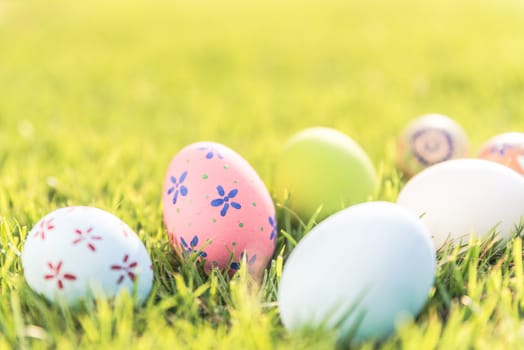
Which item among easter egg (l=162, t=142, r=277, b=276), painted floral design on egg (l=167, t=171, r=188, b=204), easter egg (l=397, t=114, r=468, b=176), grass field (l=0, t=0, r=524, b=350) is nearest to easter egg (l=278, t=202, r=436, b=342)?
grass field (l=0, t=0, r=524, b=350)

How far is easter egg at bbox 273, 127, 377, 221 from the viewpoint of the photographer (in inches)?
86.4

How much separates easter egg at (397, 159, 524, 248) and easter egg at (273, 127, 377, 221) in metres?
0.32

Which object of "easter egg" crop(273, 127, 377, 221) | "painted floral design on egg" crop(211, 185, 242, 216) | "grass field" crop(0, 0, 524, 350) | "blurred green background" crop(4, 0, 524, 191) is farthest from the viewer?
"blurred green background" crop(4, 0, 524, 191)

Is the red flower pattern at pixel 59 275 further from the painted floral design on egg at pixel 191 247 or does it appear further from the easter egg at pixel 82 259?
the painted floral design on egg at pixel 191 247

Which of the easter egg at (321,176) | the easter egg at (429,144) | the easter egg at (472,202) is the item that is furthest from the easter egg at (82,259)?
the easter egg at (429,144)

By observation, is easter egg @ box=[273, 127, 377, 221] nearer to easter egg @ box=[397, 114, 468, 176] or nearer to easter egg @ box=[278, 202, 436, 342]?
easter egg @ box=[397, 114, 468, 176]

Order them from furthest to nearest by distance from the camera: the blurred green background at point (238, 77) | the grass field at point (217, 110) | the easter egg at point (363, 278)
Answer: the blurred green background at point (238, 77)
the grass field at point (217, 110)
the easter egg at point (363, 278)

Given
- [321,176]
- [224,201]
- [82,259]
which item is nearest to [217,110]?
[321,176]

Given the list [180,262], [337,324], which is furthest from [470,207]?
[180,262]

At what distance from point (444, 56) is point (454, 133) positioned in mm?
2546

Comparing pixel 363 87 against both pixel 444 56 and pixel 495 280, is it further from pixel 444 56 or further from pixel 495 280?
pixel 495 280

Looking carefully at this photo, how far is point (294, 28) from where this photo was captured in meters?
6.29

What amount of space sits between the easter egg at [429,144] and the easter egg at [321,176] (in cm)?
52

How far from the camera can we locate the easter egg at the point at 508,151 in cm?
225
